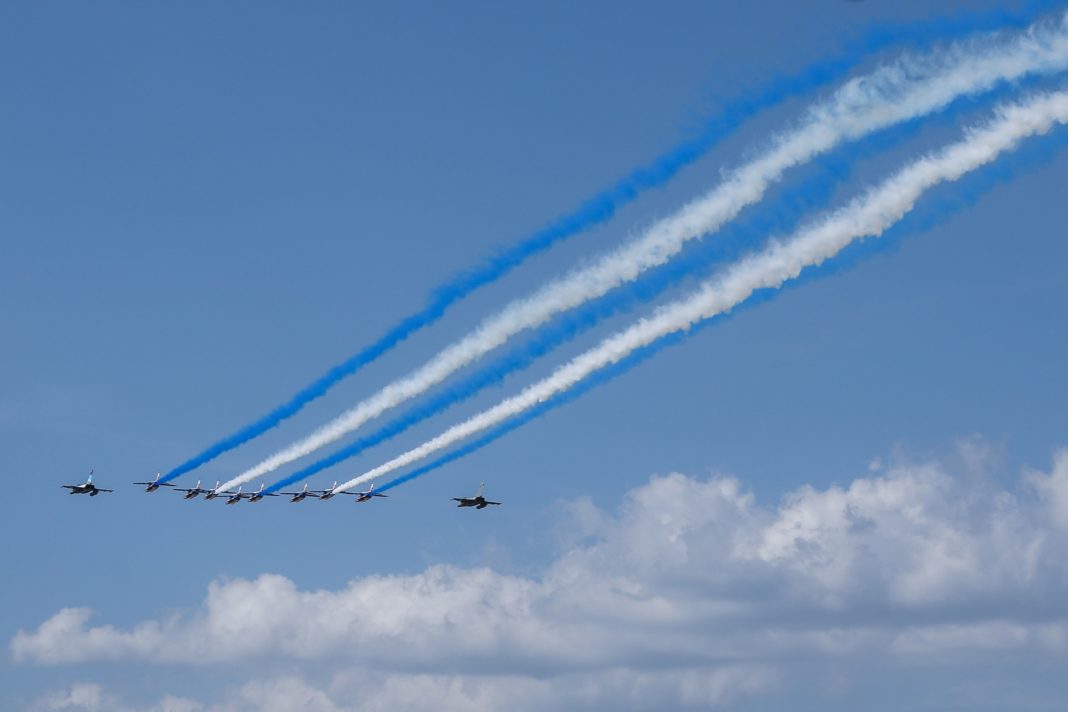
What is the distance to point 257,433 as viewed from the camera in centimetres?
7994

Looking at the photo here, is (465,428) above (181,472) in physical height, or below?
below

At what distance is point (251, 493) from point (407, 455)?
25386 mm

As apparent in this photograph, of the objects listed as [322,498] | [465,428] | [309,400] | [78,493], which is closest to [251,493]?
[322,498]

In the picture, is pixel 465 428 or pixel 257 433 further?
pixel 257 433

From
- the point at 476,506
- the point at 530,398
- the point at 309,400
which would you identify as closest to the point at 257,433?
the point at 309,400

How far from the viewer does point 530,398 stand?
63.2 metres

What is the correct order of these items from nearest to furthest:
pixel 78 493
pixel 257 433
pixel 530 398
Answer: pixel 530 398 → pixel 257 433 → pixel 78 493

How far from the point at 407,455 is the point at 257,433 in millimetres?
11497

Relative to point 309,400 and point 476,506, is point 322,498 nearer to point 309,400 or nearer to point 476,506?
point 476,506

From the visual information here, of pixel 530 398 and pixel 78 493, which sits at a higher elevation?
pixel 78 493

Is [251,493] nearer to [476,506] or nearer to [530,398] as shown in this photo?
[476,506]

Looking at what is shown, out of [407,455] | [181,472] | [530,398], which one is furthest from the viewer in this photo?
[181,472]

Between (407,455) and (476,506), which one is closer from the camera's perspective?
(407,455)

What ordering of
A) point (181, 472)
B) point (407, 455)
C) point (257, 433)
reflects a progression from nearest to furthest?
point (407, 455) → point (257, 433) → point (181, 472)
